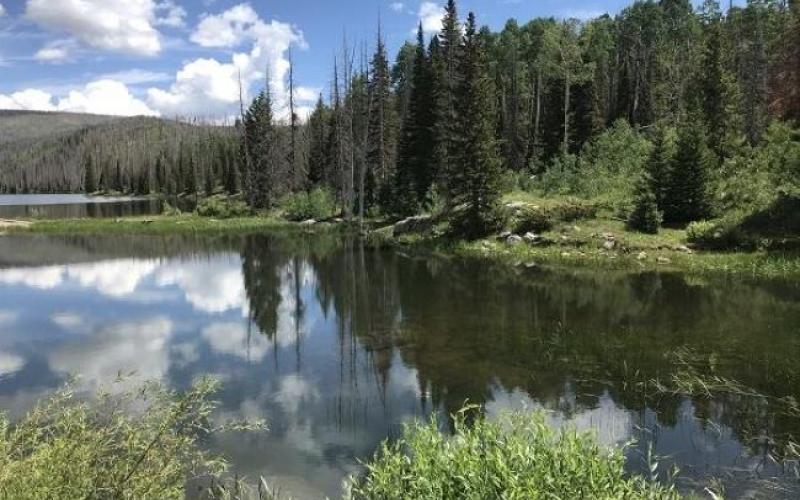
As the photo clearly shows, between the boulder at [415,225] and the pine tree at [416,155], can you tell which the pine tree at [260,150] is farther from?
the boulder at [415,225]

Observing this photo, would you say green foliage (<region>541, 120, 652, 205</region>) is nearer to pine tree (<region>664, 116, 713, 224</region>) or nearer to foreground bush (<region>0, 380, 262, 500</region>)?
pine tree (<region>664, 116, 713, 224</region>)

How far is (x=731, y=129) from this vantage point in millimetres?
44438

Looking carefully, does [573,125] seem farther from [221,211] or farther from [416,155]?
[221,211]

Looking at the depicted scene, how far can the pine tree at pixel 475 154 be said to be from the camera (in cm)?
3997

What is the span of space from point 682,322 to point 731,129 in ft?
106

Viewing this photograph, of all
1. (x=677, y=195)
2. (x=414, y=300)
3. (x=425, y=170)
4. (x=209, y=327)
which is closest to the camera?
(x=209, y=327)

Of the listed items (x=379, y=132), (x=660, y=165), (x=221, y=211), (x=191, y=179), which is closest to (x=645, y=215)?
(x=660, y=165)

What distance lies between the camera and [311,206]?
64.2 meters

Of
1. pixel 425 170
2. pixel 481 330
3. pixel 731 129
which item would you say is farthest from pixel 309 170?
pixel 481 330

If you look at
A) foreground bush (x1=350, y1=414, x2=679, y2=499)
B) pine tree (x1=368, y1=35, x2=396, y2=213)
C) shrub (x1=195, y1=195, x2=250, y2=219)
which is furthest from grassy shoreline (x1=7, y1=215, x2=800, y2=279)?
shrub (x1=195, y1=195, x2=250, y2=219)

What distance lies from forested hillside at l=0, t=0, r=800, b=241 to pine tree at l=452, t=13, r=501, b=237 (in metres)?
0.10

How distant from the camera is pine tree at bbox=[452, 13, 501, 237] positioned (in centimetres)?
3997

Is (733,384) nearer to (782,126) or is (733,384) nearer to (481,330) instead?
(481,330)

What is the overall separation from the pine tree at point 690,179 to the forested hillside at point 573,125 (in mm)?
77
